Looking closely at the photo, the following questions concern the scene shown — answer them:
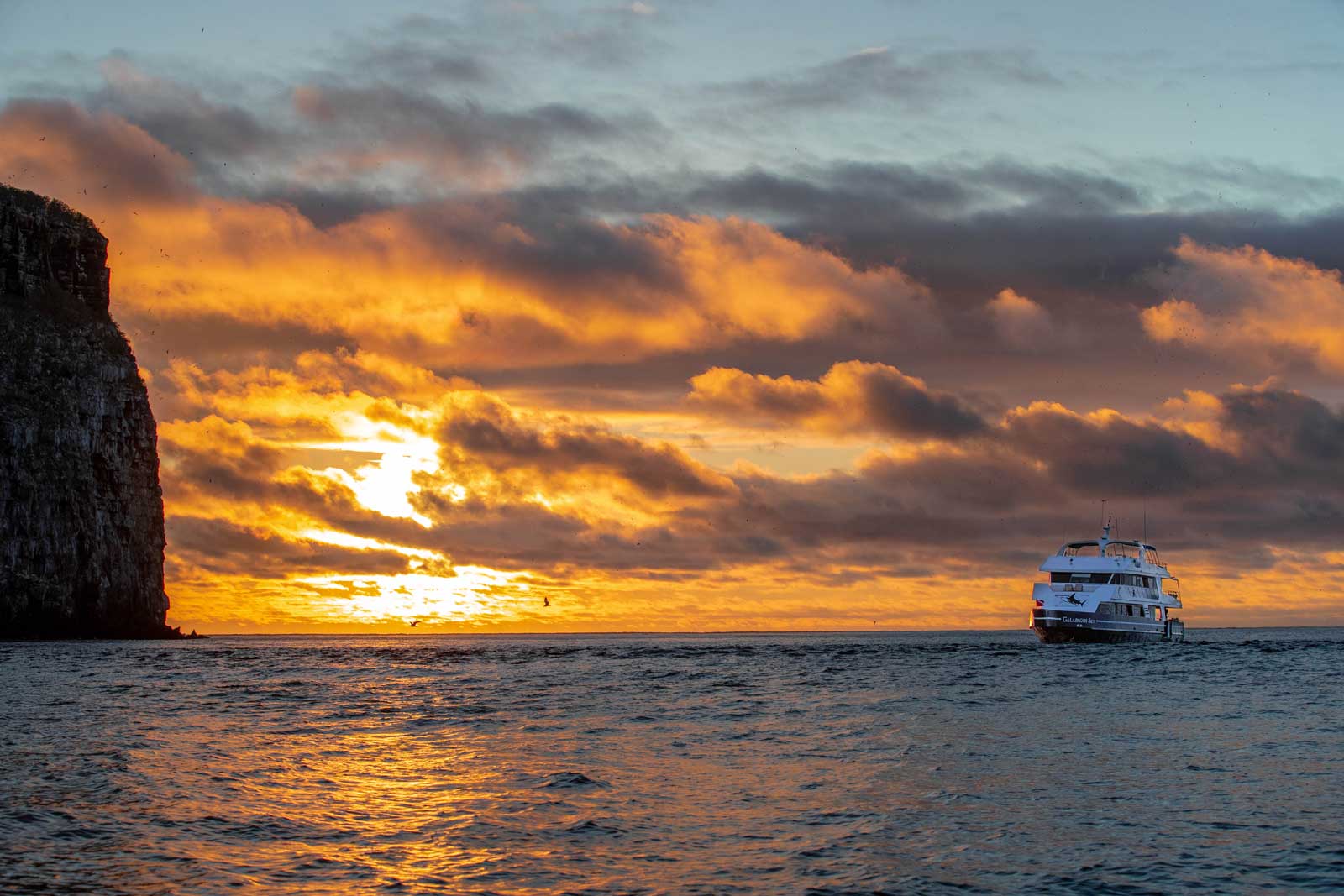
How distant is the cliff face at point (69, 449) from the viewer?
441 feet

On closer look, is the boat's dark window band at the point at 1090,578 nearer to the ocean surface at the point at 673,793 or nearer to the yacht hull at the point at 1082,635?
the yacht hull at the point at 1082,635

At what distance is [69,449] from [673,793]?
129953 millimetres

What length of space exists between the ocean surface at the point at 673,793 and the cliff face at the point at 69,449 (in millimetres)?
85598

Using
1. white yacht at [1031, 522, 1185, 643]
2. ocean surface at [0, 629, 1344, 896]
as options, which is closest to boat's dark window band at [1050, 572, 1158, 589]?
white yacht at [1031, 522, 1185, 643]

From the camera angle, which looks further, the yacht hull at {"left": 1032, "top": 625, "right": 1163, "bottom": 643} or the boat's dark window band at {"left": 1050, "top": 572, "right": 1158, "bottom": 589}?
the boat's dark window band at {"left": 1050, "top": 572, "right": 1158, "bottom": 589}

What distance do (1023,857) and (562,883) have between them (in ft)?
26.4

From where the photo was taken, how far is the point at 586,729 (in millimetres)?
42562

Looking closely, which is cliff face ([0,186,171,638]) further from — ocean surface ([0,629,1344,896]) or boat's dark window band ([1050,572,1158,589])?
boat's dark window band ([1050,572,1158,589])

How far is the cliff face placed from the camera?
134500mm

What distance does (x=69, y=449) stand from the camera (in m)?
140

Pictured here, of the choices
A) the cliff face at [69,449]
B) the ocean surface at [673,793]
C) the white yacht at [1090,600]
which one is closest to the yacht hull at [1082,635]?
the white yacht at [1090,600]

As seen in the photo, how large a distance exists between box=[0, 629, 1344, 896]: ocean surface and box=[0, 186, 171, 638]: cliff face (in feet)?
281

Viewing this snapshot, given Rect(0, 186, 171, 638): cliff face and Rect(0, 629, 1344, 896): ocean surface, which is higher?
Rect(0, 186, 171, 638): cliff face

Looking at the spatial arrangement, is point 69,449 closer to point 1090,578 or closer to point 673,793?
point 1090,578
